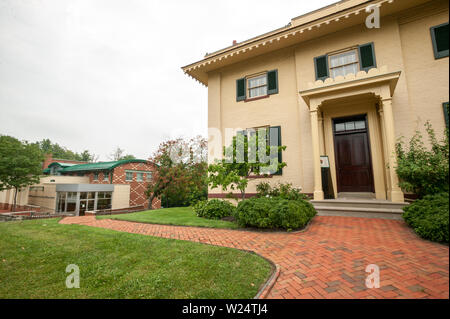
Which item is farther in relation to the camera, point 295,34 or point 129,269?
point 295,34

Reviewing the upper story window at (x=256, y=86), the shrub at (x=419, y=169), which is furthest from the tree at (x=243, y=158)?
the upper story window at (x=256, y=86)

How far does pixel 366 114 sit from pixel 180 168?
44.9ft

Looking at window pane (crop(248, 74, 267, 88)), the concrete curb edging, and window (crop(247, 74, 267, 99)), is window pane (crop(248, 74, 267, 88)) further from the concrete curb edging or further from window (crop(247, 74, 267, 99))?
the concrete curb edging

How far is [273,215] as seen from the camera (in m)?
5.03

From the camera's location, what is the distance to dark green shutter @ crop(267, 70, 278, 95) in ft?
30.6

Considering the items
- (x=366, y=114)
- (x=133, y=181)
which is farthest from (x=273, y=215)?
(x=133, y=181)

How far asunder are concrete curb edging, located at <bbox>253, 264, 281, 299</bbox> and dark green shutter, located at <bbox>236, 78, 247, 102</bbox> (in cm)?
876

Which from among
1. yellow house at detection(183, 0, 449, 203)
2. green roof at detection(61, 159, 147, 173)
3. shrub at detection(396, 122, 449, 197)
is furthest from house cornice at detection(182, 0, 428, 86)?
green roof at detection(61, 159, 147, 173)

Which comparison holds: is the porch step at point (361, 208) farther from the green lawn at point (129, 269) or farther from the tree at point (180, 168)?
the tree at point (180, 168)

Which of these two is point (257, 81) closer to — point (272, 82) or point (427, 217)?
point (272, 82)

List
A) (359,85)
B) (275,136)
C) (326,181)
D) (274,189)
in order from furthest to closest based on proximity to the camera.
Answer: (275,136), (274,189), (326,181), (359,85)

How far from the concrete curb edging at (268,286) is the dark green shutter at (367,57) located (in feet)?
27.8

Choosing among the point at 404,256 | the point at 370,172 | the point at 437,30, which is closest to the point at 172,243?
the point at 404,256

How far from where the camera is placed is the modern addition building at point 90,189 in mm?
17672
